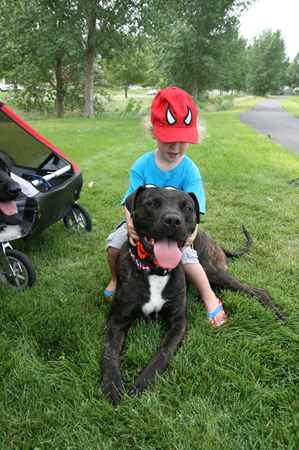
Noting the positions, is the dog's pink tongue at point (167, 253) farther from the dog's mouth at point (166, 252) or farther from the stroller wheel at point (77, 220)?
the stroller wheel at point (77, 220)

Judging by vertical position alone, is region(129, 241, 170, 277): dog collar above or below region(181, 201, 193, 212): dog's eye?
below

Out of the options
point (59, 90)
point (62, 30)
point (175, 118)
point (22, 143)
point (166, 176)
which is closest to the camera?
point (175, 118)

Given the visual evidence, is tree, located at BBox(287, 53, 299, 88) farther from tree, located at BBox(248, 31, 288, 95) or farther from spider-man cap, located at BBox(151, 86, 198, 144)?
spider-man cap, located at BBox(151, 86, 198, 144)

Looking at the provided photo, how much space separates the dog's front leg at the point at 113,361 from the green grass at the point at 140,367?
0.06 meters

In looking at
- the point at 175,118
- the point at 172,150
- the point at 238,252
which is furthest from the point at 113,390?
the point at 238,252

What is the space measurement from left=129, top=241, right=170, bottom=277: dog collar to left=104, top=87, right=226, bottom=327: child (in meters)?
0.08

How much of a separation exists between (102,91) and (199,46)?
7054 mm

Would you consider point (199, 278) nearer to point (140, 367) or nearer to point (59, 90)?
point (140, 367)

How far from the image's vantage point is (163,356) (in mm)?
2188

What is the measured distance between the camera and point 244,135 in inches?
505

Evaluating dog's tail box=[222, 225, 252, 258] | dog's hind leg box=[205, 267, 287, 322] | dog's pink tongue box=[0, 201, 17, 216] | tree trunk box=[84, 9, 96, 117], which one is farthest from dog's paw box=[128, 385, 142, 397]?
tree trunk box=[84, 9, 96, 117]

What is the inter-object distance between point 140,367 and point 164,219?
0.89 metres

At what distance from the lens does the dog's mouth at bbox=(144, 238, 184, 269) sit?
2.18m

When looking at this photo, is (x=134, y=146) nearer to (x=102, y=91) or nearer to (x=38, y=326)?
(x=38, y=326)
